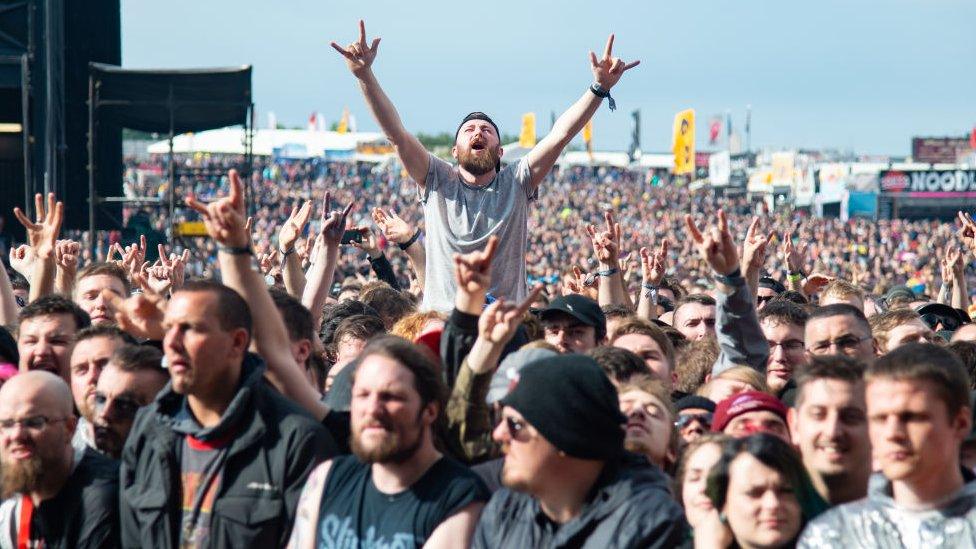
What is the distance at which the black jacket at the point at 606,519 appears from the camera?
3.96 m

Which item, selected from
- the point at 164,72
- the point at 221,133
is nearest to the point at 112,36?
the point at 164,72

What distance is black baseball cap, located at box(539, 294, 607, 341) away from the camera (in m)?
6.52

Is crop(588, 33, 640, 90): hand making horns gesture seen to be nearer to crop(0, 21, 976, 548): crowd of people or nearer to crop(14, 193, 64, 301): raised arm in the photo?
crop(0, 21, 976, 548): crowd of people

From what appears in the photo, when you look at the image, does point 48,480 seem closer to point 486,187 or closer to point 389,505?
point 389,505

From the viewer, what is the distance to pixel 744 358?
623cm

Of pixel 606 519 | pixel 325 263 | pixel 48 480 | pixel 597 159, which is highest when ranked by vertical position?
pixel 597 159

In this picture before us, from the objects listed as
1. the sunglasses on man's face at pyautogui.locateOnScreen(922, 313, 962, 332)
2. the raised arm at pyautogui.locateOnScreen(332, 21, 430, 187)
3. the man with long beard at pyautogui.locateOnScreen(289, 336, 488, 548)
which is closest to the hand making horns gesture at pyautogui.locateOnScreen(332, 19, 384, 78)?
the raised arm at pyautogui.locateOnScreen(332, 21, 430, 187)

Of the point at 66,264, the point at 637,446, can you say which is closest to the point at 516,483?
the point at 637,446

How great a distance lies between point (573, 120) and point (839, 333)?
5.15 ft

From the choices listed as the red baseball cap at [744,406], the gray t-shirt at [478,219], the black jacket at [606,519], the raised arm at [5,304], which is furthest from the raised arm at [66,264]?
the black jacket at [606,519]

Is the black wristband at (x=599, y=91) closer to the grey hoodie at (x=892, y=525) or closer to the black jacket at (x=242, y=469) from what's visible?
the black jacket at (x=242, y=469)

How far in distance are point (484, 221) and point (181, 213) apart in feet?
109

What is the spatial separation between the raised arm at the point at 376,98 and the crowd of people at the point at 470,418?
13mm

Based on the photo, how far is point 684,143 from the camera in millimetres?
58188
